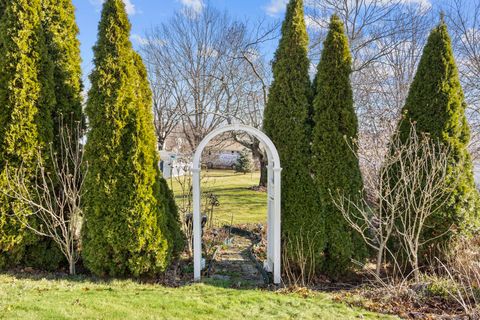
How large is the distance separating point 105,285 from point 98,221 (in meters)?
0.87

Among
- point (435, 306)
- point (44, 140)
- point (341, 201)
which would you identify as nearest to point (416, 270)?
point (435, 306)

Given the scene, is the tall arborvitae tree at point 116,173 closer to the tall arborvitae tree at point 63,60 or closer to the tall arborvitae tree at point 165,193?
the tall arborvitae tree at point 165,193

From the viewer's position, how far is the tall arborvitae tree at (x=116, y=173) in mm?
4656

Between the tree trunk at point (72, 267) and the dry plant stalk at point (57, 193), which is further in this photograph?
the tree trunk at point (72, 267)

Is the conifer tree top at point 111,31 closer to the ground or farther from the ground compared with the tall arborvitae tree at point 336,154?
farther from the ground

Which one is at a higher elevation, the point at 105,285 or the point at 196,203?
the point at 196,203

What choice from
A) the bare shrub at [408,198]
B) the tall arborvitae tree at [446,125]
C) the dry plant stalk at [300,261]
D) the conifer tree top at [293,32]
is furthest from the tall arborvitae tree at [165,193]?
the tall arborvitae tree at [446,125]

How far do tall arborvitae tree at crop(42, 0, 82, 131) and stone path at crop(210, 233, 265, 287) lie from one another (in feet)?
11.3

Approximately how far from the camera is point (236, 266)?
19.2 ft

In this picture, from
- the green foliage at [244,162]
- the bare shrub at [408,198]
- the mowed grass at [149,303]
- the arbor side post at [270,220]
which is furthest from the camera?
the green foliage at [244,162]

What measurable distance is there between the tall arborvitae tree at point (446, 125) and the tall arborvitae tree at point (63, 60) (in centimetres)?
510

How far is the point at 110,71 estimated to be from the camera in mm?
4730

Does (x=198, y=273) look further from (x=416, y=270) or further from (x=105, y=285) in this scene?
(x=416, y=270)

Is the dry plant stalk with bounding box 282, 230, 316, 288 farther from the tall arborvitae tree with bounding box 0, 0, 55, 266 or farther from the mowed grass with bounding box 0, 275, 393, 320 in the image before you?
the tall arborvitae tree with bounding box 0, 0, 55, 266
